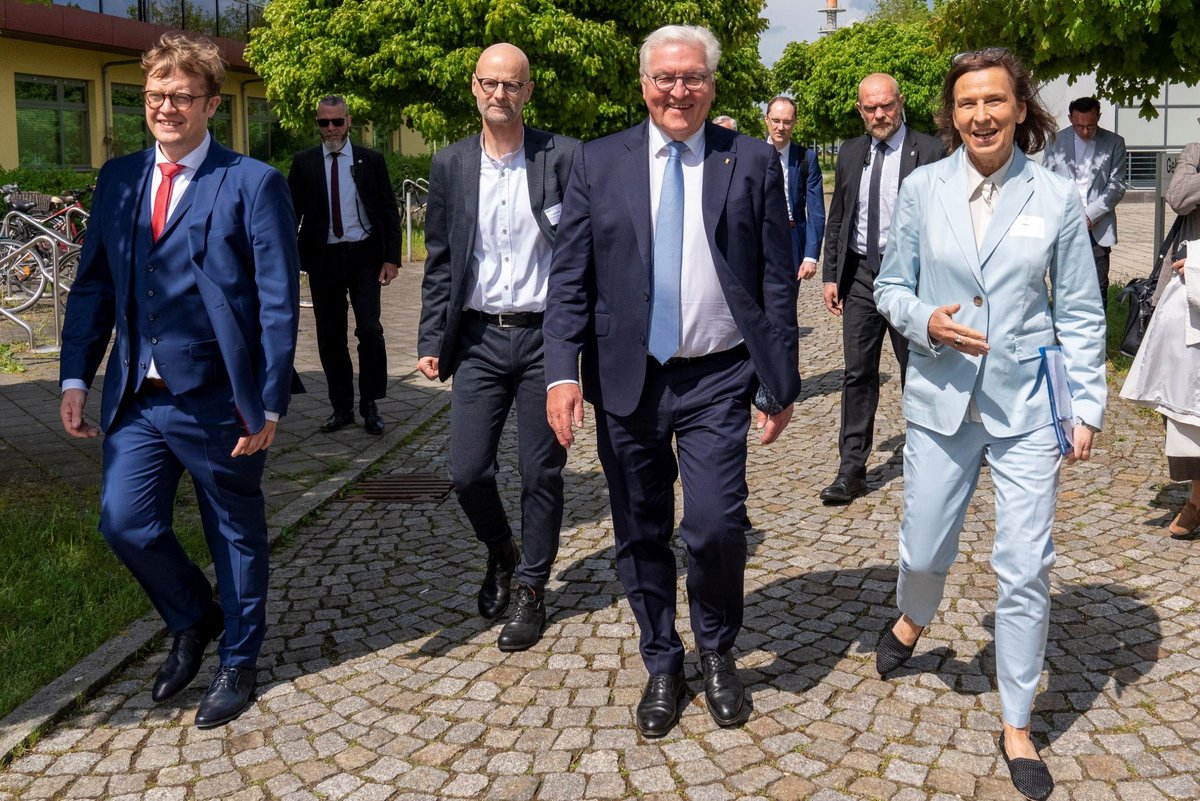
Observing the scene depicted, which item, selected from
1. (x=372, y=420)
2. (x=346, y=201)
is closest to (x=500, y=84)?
(x=346, y=201)

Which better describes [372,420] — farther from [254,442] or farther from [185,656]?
[254,442]

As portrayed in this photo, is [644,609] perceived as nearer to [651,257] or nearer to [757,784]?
[757,784]

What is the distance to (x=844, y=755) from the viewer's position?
403cm

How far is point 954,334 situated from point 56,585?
3.92 metres

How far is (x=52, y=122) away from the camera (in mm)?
28188

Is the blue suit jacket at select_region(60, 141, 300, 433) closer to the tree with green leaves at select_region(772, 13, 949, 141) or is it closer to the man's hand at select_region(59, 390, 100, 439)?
the man's hand at select_region(59, 390, 100, 439)

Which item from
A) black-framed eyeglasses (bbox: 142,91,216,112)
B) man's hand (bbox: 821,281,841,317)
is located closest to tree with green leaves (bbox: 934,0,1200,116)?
man's hand (bbox: 821,281,841,317)

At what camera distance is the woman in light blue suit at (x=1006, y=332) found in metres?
3.92

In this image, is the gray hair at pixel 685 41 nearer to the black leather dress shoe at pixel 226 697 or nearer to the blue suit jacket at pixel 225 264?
the blue suit jacket at pixel 225 264

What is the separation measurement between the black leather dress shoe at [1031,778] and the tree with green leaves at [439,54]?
68.0 feet

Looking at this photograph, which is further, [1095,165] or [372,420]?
[1095,165]

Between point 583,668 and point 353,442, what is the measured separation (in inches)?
168

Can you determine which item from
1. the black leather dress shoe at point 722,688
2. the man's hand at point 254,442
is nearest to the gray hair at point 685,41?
the man's hand at point 254,442

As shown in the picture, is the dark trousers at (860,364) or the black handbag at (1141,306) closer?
the black handbag at (1141,306)
